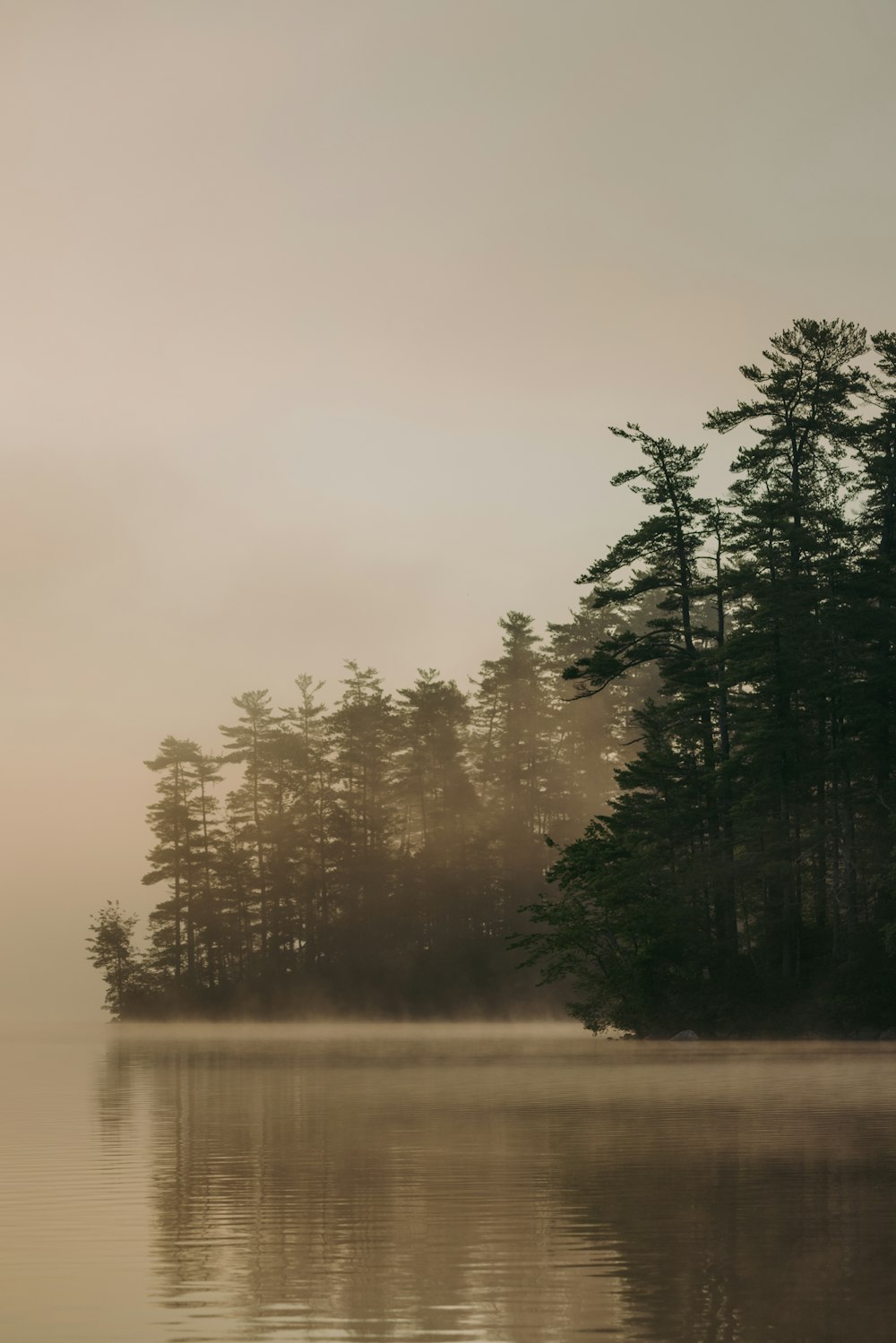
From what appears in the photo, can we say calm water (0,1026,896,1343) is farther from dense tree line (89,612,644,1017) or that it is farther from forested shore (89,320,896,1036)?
dense tree line (89,612,644,1017)

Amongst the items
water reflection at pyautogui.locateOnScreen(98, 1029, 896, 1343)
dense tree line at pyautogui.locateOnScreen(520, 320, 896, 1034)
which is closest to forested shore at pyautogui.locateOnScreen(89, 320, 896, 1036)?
dense tree line at pyautogui.locateOnScreen(520, 320, 896, 1034)

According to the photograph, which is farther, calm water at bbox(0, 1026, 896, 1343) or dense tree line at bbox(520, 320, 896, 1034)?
dense tree line at bbox(520, 320, 896, 1034)

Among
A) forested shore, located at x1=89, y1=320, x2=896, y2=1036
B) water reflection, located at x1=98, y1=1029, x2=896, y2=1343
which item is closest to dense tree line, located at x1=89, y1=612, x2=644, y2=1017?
forested shore, located at x1=89, y1=320, x2=896, y2=1036

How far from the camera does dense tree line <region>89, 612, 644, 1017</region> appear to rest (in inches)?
4432

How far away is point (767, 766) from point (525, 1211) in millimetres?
47916

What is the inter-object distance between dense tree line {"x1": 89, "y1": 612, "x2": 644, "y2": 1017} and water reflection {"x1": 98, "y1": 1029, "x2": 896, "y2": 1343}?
79.9 m

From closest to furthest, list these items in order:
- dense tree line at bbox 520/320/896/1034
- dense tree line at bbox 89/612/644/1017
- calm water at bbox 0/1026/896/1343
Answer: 1. calm water at bbox 0/1026/896/1343
2. dense tree line at bbox 520/320/896/1034
3. dense tree line at bbox 89/612/644/1017

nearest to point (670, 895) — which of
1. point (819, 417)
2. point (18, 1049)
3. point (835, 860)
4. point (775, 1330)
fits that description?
point (835, 860)

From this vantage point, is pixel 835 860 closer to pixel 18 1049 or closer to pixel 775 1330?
pixel 18 1049

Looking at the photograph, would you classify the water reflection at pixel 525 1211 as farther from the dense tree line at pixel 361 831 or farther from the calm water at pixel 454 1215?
the dense tree line at pixel 361 831

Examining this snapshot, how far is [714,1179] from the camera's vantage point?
55.1 feet

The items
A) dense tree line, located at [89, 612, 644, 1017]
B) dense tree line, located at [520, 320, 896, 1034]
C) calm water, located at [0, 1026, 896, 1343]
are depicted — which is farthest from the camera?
dense tree line, located at [89, 612, 644, 1017]

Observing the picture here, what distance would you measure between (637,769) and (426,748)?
2165 inches

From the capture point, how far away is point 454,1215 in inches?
570
